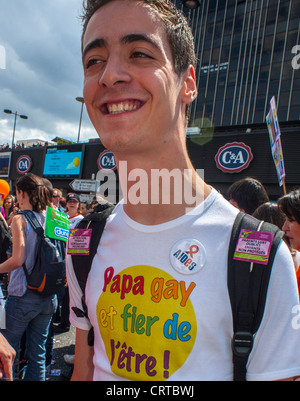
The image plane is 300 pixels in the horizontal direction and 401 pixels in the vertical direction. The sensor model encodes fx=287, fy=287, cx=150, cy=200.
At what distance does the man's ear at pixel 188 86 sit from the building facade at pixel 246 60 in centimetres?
3868

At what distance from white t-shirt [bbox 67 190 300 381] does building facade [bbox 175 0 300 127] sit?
128 ft

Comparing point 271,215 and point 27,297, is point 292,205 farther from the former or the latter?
point 27,297

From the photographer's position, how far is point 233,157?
45.2ft

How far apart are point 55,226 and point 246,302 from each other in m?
2.66

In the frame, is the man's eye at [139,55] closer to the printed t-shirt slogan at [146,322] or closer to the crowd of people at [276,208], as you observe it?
the printed t-shirt slogan at [146,322]

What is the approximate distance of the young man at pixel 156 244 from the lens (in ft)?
3.24

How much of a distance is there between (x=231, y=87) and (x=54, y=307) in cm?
4233

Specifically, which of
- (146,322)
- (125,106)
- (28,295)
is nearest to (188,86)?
(125,106)

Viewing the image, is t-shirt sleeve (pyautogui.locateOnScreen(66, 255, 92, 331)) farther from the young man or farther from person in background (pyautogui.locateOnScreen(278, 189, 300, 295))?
person in background (pyautogui.locateOnScreen(278, 189, 300, 295))

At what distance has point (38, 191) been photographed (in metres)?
3.21

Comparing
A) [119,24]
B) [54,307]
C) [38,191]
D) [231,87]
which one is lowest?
[54,307]

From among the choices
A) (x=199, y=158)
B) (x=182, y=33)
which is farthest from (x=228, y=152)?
(x=182, y=33)

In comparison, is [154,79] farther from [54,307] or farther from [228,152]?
[228,152]

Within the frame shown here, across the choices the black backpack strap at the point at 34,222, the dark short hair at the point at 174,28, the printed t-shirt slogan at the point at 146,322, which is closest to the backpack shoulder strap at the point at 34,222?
the black backpack strap at the point at 34,222
